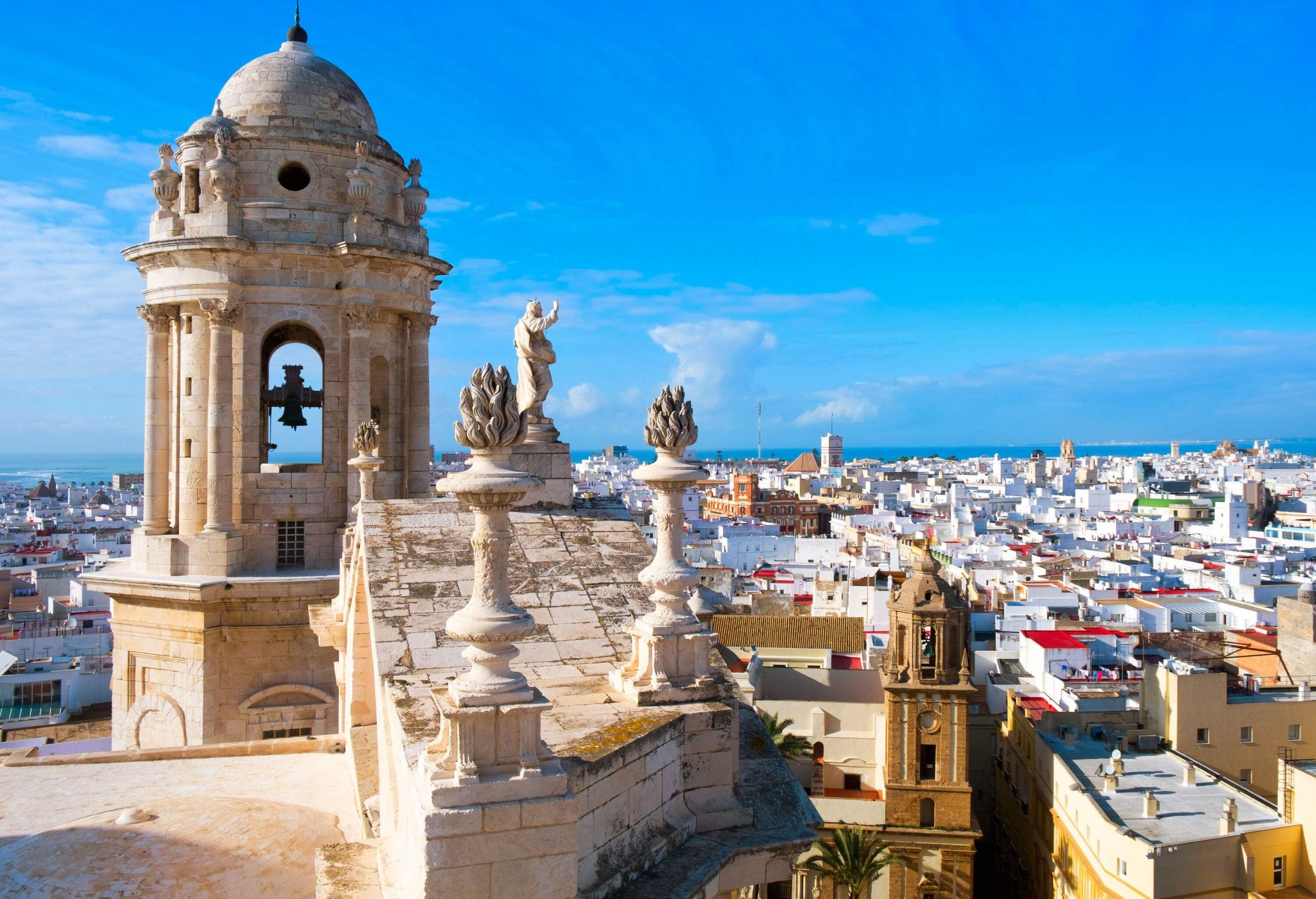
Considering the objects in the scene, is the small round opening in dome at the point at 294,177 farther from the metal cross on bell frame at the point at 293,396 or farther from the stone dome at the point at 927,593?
the stone dome at the point at 927,593

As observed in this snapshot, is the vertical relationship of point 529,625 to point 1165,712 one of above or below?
above

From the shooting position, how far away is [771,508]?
4060 inches

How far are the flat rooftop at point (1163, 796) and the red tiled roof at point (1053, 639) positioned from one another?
6633 mm

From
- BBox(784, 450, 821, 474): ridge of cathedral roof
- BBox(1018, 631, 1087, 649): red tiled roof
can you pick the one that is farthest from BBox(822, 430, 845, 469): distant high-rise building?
BBox(1018, 631, 1087, 649): red tiled roof

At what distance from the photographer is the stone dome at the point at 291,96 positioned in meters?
16.1

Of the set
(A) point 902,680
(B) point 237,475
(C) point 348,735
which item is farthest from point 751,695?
(A) point 902,680

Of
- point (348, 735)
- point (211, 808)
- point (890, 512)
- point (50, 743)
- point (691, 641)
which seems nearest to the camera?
point (691, 641)

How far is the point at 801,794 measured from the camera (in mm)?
6746

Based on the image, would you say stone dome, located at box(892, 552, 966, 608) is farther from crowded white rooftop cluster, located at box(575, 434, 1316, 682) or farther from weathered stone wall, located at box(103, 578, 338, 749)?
weathered stone wall, located at box(103, 578, 338, 749)

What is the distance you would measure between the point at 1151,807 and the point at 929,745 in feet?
21.9

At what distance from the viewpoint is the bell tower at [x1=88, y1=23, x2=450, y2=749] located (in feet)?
50.7

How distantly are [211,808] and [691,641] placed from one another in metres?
4.26

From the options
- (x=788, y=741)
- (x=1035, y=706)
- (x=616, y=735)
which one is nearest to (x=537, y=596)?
(x=616, y=735)

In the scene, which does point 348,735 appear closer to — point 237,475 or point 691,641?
point 691,641
